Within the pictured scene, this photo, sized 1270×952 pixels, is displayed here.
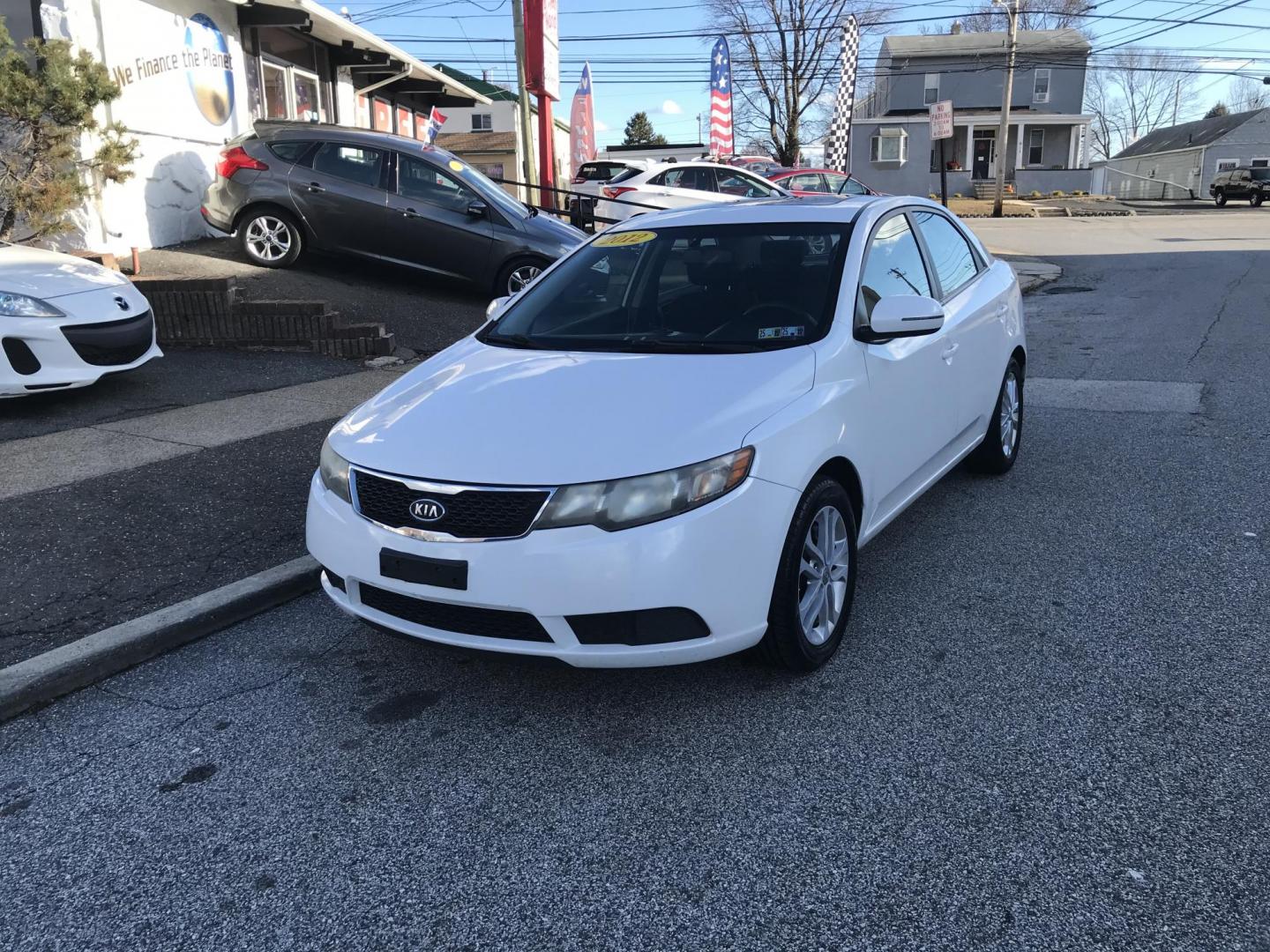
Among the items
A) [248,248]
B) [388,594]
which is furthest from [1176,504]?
[248,248]

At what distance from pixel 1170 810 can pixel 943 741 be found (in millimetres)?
629

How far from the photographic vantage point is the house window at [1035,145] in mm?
51062

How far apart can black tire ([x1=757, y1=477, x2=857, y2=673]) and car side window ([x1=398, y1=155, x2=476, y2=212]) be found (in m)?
8.31

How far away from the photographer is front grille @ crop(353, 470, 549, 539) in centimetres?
299

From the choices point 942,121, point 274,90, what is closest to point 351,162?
point 274,90

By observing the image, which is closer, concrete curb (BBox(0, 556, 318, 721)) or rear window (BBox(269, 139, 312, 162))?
concrete curb (BBox(0, 556, 318, 721))

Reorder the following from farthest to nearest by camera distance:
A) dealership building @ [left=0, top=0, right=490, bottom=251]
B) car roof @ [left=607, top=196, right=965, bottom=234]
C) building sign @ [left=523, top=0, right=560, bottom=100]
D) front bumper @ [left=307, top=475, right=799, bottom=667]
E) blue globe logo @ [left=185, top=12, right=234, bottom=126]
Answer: building sign @ [left=523, top=0, right=560, bottom=100]
blue globe logo @ [left=185, top=12, right=234, bottom=126]
dealership building @ [left=0, top=0, right=490, bottom=251]
car roof @ [left=607, top=196, right=965, bottom=234]
front bumper @ [left=307, top=475, right=799, bottom=667]

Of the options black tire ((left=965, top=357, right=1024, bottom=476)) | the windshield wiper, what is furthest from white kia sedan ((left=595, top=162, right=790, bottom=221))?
the windshield wiper

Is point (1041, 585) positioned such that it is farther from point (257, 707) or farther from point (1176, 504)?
point (257, 707)

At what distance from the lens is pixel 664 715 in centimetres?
335

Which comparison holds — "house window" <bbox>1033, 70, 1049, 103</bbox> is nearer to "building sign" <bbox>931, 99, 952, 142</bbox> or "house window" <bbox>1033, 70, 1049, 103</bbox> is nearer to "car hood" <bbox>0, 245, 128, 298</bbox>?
"building sign" <bbox>931, 99, 952, 142</bbox>

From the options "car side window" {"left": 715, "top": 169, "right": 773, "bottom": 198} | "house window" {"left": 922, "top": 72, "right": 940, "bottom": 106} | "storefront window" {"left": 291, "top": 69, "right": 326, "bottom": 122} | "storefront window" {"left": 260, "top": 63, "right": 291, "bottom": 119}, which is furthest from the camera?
"house window" {"left": 922, "top": 72, "right": 940, "bottom": 106}

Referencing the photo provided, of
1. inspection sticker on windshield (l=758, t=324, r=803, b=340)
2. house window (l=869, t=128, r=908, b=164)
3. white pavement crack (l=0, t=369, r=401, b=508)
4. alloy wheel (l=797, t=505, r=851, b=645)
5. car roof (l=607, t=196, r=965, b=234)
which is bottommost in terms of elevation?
white pavement crack (l=0, t=369, r=401, b=508)

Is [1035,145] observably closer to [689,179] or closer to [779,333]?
[689,179]
